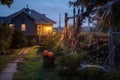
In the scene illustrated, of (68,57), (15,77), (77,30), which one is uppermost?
(77,30)

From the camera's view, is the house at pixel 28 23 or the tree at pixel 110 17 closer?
the tree at pixel 110 17

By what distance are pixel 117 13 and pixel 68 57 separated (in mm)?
2842

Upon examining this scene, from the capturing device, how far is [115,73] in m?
9.51

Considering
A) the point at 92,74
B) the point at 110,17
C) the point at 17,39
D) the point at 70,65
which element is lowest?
the point at 92,74

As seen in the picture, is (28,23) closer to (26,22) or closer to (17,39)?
(26,22)

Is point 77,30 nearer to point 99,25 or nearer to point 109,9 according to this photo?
point 99,25

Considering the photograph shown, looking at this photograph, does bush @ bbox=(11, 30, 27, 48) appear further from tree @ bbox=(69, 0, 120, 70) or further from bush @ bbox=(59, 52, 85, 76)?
bush @ bbox=(59, 52, 85, 76)

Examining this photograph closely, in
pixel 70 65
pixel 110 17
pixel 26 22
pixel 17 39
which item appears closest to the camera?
pixel 110 17

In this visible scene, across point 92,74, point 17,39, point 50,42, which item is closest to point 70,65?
point 92,74

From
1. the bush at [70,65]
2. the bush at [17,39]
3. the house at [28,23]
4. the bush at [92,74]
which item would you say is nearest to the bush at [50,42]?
the bush at [17,39]

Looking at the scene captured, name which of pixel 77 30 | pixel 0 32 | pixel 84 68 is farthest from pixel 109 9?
pixel 0 32

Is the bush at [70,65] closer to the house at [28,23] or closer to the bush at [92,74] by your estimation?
the bush at [92,74]

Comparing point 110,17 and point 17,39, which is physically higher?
point 110,17

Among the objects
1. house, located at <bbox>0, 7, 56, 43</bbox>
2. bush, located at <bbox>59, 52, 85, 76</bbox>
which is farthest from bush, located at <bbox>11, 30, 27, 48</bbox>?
bush, located at <bbox>59, 52, 85, 76</bbox>
